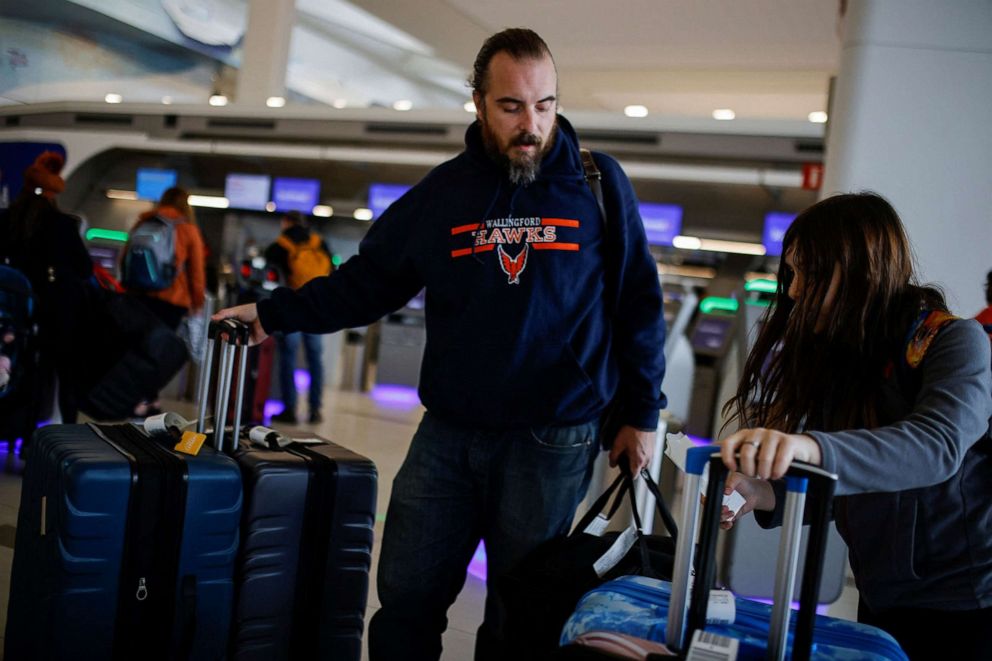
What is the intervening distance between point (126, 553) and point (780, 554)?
1.24 metres

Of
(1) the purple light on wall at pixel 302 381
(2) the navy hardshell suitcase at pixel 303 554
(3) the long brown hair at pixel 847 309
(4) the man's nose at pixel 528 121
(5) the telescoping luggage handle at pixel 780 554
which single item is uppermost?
(4) the man's nose at pixel 528 121

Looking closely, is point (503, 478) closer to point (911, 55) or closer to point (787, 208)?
point (911, 55)

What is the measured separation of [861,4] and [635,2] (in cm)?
617

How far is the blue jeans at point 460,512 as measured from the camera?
1708mm

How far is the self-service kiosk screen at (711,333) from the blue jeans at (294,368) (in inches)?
145

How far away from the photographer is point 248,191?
12.2 metres

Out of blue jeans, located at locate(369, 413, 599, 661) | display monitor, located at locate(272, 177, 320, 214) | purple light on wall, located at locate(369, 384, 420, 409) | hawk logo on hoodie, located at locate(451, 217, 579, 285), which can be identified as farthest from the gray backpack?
display monitor, located at locate(272, 177, 320, 214)

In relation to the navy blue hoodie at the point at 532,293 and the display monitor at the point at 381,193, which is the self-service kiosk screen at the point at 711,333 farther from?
the navy blue hoodie at the point at 532,293

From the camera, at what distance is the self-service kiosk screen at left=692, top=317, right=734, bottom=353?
8.45 meters

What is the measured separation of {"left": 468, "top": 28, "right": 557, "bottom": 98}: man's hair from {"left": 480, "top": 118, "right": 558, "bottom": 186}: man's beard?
0.29ft

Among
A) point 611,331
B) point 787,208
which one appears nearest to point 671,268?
point 787,208

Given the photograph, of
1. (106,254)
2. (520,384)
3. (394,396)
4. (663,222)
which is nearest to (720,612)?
(520,384)

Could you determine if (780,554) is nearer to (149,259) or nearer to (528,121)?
(528,121)

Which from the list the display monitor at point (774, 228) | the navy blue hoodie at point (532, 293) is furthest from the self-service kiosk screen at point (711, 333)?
the navy blue hoodie at point (532, 293)
